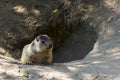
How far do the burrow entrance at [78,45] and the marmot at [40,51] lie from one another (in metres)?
2.36

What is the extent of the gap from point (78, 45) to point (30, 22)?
1.45 metres

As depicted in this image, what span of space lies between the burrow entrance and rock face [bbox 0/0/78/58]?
0.73 ft

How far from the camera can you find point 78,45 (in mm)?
8750

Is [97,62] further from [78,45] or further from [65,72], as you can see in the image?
[78,45]

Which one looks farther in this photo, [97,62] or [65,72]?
[97,62]

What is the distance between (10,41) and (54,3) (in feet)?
5.17

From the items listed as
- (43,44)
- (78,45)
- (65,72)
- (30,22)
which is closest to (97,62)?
(65,72)

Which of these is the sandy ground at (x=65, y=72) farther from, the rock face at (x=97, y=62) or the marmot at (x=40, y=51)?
the marmot at (x=40, y=51)

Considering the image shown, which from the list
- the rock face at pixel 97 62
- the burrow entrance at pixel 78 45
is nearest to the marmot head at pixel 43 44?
the rock face at pixel 97 62

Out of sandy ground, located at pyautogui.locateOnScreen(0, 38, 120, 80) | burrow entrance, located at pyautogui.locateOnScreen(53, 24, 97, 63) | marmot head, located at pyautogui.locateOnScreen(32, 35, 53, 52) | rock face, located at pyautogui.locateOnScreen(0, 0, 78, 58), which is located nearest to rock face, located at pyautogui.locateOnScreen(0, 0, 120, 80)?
sandy ground, located at pyautogui.locateOnScreen(0, 38, 120, 80)

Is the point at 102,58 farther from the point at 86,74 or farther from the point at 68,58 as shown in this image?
the point at 68,58

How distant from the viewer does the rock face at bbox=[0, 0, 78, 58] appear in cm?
896

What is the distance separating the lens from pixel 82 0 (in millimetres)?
8781

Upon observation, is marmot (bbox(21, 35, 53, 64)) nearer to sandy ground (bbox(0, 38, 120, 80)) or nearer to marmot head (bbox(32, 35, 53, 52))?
marmot head (bbox(32, 35, 53, 52))
